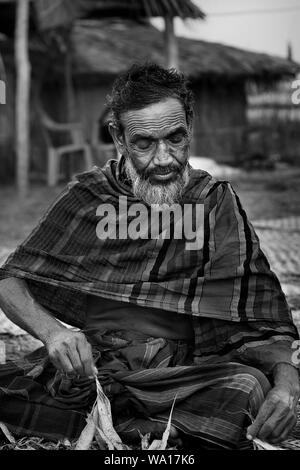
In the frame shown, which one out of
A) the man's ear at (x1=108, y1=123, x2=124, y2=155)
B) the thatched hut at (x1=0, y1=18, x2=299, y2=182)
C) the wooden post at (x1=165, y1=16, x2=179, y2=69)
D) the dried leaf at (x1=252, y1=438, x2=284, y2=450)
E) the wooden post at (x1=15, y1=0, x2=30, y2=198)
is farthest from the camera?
the thatched hut at (x1=0, y1=18, x2=299, y2=182)

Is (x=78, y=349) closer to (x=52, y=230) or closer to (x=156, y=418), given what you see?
(x=156, y=418)

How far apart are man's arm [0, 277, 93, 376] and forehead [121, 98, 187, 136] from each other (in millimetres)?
689

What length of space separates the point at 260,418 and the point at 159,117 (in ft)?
3.55

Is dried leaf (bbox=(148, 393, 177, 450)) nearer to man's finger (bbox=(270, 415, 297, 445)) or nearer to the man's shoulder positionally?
man's finger (bbox=(270, 415, 297, 445))

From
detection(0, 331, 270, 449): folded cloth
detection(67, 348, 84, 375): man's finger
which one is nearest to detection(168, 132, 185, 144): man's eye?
detection(0, 331, 270, 449): folded cloth

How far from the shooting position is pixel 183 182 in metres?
2.81

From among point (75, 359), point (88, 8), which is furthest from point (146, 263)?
point (88, 8)

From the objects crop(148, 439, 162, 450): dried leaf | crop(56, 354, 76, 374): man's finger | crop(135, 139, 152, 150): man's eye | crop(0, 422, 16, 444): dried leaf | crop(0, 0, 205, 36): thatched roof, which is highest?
crop(0, 0, 205, 36): thatched roof

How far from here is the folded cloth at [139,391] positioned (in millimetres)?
2434

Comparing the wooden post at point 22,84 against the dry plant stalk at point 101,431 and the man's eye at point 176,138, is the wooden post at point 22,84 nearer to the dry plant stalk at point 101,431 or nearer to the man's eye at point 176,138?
the man's eye at point 176,138

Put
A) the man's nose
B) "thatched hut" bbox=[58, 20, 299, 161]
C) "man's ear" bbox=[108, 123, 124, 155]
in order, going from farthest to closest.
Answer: "thatched hut" bbox=[58, 20, 299, 161], "man's ear" bbox=[108, 123, 124, 155], the man's nose

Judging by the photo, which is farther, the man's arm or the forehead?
the forehead

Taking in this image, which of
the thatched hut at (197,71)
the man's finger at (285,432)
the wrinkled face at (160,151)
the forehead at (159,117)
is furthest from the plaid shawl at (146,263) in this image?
the thatched hut at (197,71)

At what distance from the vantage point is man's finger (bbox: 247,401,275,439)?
2.36m
